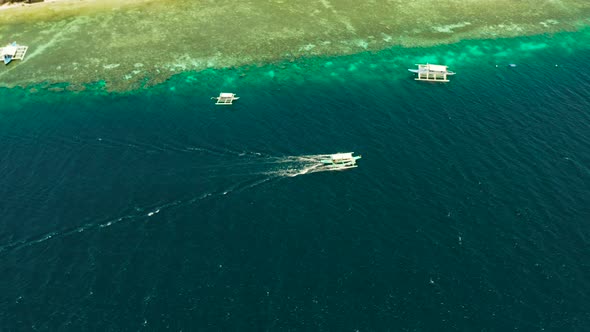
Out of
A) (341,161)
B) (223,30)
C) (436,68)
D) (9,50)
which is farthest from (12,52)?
(436,68)

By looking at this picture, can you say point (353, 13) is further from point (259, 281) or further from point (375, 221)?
point (259, 281)

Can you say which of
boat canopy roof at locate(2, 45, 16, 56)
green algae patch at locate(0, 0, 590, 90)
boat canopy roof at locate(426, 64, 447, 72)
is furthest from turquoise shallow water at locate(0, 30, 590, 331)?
boat canopy roof at locate(2, 45, 16, 56)

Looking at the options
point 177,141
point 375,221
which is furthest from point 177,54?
point 375,221

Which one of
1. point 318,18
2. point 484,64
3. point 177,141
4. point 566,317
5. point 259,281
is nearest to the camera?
point 566,317

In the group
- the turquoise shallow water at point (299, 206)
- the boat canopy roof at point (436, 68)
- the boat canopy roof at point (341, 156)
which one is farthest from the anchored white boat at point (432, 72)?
the boat canopy roof at point (341, 156)

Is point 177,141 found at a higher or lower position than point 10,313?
higher

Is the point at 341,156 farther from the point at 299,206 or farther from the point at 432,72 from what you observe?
the point at 432,72

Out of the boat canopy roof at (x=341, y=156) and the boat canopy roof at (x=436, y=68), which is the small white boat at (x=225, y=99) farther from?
the boat canopy roof at (x=436, y=68)
